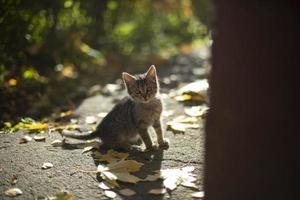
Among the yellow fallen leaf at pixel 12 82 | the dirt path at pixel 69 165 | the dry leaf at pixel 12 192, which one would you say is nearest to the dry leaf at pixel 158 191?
the dirt path at pixel 69 165

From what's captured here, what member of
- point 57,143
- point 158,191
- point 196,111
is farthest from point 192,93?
point 158,191

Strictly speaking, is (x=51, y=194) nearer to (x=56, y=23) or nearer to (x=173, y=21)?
(x=56, y=23)

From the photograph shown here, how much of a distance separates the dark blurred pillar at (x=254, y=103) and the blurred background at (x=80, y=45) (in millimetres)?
3993

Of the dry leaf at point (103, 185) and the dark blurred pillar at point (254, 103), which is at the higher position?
the dark blurred pillar at point (254, 103)

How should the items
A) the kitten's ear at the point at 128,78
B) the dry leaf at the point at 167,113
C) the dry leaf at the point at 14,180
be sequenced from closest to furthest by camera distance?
the dry leaf at the point at 14,180 < the kitten's ear at the point at 128,78 < the dry leaf at the point at 167,113

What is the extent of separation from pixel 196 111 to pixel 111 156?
64.9 inches

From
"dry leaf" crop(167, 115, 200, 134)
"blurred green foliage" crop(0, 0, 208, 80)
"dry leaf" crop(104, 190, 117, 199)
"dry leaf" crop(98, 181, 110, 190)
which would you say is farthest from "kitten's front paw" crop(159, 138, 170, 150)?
"blurred green foliage" crop(0, 0, 208, 80)

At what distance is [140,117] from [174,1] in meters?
6.23

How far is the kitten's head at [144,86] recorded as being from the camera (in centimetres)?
502

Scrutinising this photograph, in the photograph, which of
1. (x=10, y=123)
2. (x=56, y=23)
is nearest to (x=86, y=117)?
(x=10, y=123)

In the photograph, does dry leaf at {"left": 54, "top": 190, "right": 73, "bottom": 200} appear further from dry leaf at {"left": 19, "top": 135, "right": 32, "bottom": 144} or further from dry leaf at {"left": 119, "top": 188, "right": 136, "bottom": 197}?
dry leaf at {"left": 19, "top": 135, "right": 32, "bottom": 144}

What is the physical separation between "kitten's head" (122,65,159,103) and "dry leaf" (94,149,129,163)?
26.7 inches

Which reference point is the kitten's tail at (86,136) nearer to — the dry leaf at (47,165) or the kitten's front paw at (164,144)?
the dry leaf at (47,165)

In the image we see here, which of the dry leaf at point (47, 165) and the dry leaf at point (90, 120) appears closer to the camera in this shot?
the dry leaf at point (47, 165)
